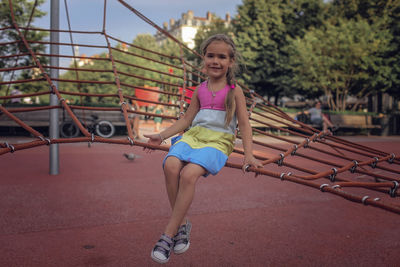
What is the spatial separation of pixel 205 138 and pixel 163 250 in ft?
2.00

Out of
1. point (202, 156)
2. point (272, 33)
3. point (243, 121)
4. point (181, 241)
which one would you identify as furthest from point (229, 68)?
point (272, 33)

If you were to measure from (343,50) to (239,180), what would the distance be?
11.2 m

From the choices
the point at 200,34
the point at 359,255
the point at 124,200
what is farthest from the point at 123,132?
the point at 200,34

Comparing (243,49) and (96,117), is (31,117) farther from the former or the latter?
(243,49)

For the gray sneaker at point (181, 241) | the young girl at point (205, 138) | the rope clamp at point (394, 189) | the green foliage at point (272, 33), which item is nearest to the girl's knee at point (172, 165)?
the young girl at point (205, 138)

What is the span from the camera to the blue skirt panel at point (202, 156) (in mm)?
1771

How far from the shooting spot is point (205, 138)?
194cm

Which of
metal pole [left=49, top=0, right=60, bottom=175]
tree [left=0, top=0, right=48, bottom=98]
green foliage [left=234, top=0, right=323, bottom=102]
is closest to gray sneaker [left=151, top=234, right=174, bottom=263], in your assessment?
metal pole [left=49, top=0, right=60, bottom=175]

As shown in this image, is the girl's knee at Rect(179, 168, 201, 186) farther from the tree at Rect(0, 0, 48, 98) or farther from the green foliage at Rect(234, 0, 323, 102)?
the green foliage at Rect(234, 0, 323, 102)

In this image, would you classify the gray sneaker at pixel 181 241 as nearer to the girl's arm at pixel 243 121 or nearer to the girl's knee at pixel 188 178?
the girl's knee at pixel 188 178

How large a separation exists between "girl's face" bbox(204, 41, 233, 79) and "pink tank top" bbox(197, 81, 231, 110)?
10 cm

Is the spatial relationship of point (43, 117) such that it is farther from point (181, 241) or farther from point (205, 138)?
point (181, 241)

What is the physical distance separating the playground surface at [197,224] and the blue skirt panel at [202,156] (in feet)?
2.69

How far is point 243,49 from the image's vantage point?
2155 centimetres
